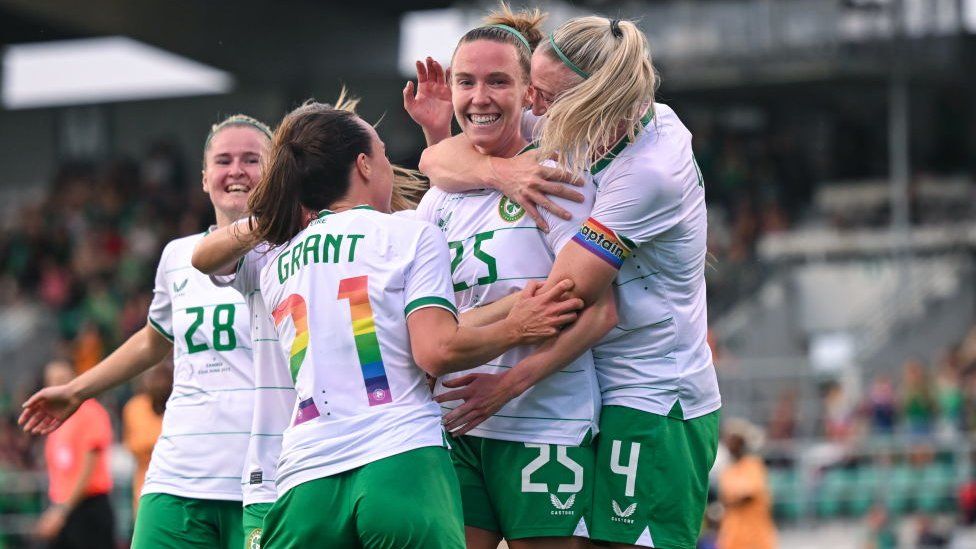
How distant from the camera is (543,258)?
4.69 metres

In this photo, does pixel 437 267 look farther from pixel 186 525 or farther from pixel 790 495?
pixel 790 495

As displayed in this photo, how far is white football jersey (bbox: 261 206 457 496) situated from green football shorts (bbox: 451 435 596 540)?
0.52 metres

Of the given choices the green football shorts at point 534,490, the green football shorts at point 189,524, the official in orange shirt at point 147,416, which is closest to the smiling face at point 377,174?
the green football shorts at point 534,490

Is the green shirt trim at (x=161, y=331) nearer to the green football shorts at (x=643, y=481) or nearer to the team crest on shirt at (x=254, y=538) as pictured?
the team crest on shirt at (x=254, y=538)

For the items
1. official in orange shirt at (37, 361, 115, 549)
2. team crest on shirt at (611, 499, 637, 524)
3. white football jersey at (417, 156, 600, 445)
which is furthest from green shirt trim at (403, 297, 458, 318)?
official in orange shirt at (37, 361, 115, 549)

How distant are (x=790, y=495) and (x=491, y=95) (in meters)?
11.0

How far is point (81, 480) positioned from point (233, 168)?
208 inches

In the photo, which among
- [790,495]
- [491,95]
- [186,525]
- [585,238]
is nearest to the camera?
[585,238]

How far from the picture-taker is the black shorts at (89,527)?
1012 cm

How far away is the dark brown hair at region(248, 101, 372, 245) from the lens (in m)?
4.38

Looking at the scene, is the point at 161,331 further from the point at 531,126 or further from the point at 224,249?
the point at 531,126

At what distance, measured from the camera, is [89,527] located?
402 inches

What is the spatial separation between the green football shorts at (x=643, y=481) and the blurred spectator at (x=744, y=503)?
8.08 meters

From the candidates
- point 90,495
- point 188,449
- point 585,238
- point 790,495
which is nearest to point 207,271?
point 188,449
